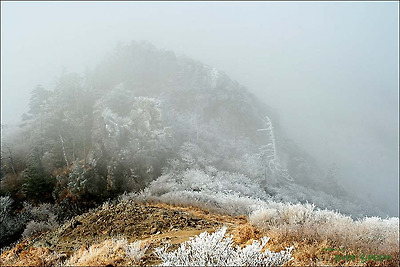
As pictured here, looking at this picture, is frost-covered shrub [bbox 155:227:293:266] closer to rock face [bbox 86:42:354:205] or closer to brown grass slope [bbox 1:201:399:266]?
brown grass slope [bbox 1:201:399:266]

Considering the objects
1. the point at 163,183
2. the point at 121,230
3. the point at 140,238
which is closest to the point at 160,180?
the point at 163,183

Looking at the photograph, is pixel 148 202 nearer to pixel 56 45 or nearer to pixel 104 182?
pixel 104 182

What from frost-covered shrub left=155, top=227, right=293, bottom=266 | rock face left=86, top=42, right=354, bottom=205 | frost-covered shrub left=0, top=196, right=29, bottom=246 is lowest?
frost-covered shrub left=0, top=196, right=29, bottom=246

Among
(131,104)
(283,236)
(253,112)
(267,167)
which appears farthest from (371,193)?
(283,236)

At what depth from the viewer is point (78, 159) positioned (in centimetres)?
3038

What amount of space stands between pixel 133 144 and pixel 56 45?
359ft

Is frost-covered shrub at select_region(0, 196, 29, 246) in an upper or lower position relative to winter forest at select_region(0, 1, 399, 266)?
lower

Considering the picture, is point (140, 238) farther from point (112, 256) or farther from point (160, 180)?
point (160, 180)

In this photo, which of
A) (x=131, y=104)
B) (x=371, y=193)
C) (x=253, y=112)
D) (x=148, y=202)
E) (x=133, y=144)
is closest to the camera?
(x=148, y=202)

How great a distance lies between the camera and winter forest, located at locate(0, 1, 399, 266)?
260 inches

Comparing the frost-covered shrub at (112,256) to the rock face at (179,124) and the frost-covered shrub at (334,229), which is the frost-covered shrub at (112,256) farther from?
the rock face at (179,124)

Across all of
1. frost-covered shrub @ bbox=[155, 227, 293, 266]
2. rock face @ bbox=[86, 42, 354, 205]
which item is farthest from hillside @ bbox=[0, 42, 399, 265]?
rock face @ bbox=[86, 42, 354, 205]

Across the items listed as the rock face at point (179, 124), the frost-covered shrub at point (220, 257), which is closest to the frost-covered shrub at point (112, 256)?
the frost-covered shrub at point (220, 257)

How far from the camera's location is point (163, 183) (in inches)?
853
